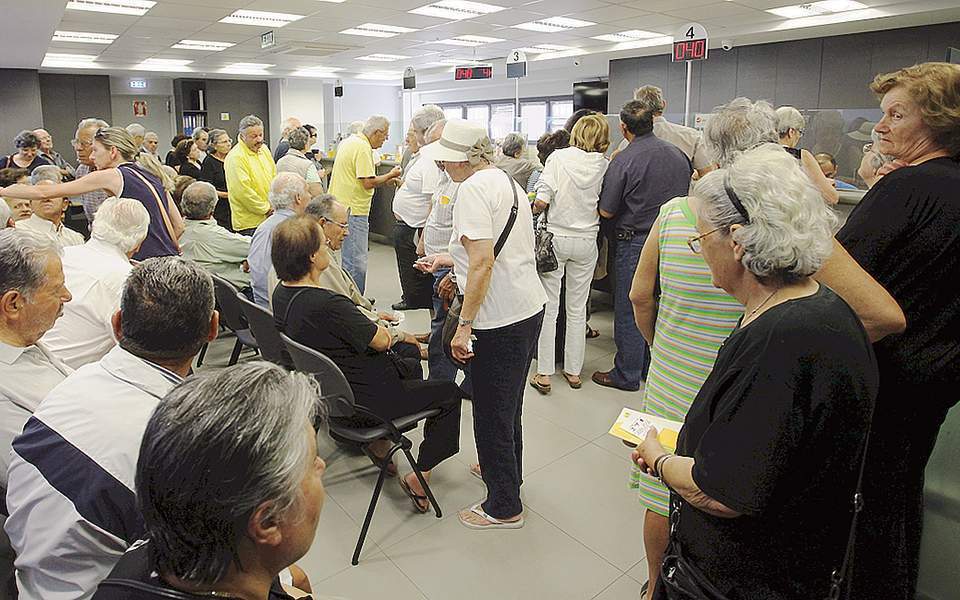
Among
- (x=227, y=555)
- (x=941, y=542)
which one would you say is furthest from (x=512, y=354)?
(x=227, y=555)

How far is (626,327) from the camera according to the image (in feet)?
12.4

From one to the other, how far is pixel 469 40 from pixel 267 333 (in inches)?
330

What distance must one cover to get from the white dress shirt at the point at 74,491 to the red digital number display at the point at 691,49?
4949 mm

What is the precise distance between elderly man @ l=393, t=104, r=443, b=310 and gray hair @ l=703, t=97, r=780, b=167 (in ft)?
6.83

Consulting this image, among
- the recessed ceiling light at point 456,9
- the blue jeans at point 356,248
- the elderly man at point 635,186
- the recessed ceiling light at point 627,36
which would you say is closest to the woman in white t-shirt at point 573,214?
the elderly man at point 635,186

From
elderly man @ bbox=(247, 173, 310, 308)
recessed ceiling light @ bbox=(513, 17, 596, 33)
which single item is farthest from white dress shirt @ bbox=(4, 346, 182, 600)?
recessed ceiling light @ bbox=(513, 17, 596, 33)

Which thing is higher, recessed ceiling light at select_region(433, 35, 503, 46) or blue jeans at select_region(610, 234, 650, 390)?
recessed ceiling light at select_region(433, 35, 503, 46)

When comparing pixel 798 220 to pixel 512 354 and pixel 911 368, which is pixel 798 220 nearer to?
pixel 911 368

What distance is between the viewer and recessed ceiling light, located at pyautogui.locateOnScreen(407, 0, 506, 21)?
24.1ft

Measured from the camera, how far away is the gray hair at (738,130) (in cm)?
193

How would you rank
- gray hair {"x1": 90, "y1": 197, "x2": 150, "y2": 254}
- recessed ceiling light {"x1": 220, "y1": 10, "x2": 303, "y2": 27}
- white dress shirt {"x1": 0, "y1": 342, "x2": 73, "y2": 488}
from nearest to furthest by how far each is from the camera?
white dress shirt {"x1": 0, "y1": 342, "x2": 73, "y2": 488} → gray hair {"x1": 90, "y1": 197, "x2": 150, "y2": 254} → recessed ceiling light {"x1": 220, "y1": 10, "x2": 303, "y2": 27}

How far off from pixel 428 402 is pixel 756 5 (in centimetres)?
684

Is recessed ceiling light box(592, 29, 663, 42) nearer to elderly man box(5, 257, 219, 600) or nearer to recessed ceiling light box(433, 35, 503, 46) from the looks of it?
recessed ceiling light box(433, 35, 503, 46)

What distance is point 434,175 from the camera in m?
4.07
